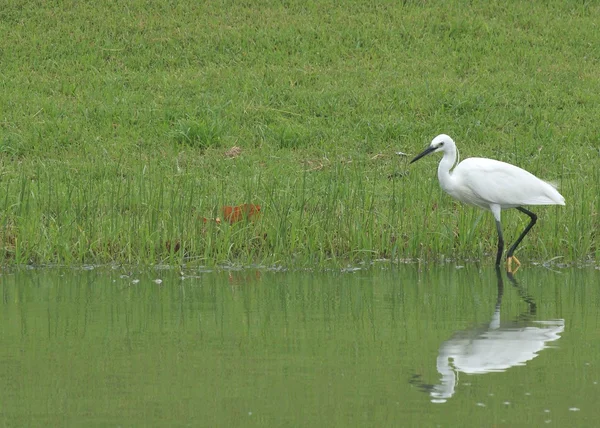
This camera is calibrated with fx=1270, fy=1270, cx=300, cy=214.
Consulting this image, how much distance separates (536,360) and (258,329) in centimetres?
152

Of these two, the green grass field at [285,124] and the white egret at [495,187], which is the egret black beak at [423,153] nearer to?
the white egret at [495,187]

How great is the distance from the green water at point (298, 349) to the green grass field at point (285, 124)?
1.92 feet

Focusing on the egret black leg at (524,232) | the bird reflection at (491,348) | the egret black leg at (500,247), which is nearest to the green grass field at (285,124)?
the egret black leg at (524,232)

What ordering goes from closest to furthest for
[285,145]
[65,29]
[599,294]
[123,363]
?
[123,363] < [599,294] < [285,145] < [65,29]

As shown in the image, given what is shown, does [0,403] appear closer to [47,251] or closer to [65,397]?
[65,397]

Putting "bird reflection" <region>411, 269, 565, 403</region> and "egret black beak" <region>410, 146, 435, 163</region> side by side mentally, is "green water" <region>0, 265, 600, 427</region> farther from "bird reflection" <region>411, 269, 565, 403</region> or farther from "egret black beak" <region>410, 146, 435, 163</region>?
"egret black beak" <region>410, 146, 435, 163</region>

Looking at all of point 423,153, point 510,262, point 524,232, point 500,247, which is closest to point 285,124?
point 423,153

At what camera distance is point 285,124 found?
13938mm

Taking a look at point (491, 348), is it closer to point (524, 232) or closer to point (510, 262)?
point (510, 262)

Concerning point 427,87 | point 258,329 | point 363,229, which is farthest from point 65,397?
point 427,87

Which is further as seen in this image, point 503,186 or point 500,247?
point 503,186

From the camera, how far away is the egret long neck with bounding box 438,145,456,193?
10070 millimetres

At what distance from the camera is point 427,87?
14945mm

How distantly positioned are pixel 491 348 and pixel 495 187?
4.02 metres
